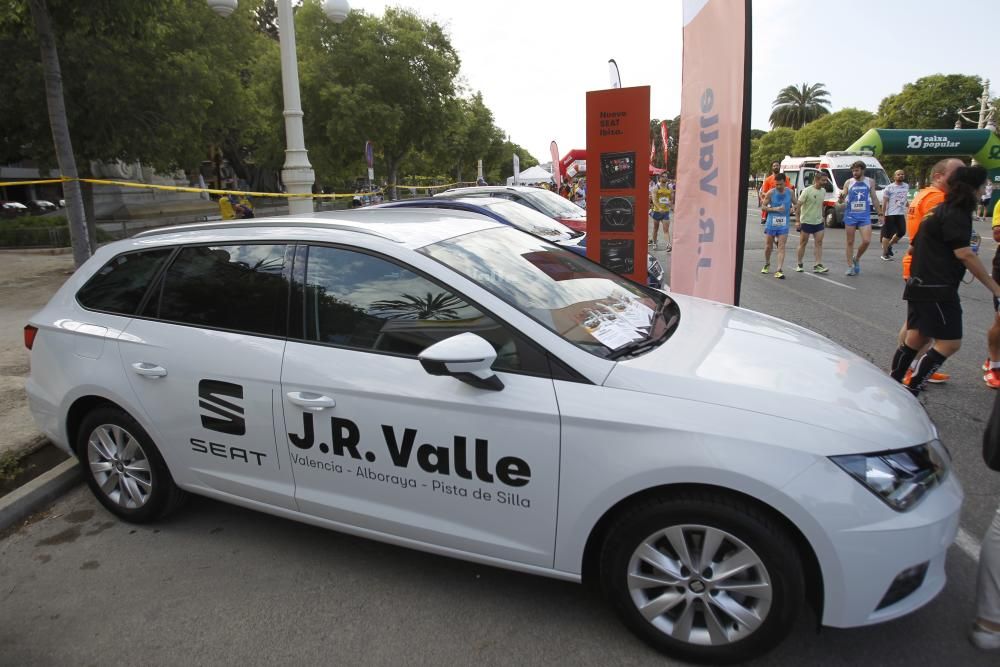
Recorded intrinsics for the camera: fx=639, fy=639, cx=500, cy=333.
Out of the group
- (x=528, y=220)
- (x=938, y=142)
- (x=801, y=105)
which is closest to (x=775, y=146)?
(x=801, y=105)

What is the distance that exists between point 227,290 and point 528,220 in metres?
6.31

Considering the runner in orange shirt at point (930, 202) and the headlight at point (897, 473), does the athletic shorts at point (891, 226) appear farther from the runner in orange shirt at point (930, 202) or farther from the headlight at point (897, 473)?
the headlight at point (897, 473)

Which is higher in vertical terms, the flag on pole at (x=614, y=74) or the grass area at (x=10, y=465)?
the flag on pole at (x=614, y=74)

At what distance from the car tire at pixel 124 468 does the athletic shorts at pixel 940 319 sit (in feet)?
16.2

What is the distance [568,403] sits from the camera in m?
2.33

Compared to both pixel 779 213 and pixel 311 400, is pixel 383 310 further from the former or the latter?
pixel 779 213

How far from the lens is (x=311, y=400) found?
2709mm

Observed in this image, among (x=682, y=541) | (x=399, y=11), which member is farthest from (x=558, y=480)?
(x=399, y=11)

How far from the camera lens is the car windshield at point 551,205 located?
1150cm

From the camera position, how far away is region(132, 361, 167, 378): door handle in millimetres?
3090

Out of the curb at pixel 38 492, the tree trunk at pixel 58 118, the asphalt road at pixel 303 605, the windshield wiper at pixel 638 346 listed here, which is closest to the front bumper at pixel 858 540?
the asphalt road at pixel 303 605

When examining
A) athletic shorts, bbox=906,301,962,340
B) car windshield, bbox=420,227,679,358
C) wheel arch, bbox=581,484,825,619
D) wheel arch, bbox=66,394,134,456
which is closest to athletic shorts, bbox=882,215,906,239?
athletic shorts, bbox=906,301,962,340

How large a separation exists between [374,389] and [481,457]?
1.73 feet

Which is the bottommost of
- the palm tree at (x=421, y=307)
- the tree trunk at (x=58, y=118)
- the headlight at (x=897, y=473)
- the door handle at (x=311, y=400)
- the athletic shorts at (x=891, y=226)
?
the athletic shorts at (x=891, y=226)
